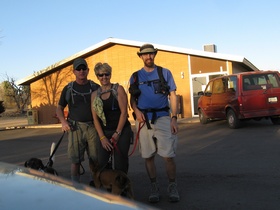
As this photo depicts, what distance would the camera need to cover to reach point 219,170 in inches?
249

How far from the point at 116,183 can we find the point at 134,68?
A: 1639cm

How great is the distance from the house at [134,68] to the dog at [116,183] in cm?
1332

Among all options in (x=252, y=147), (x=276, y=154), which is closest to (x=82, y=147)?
(x=276, y=154)

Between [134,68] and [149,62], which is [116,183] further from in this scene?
[134,68]

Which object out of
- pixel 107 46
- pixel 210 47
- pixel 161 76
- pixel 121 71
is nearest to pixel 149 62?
pixel 161 76

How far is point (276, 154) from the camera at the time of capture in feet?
24.4

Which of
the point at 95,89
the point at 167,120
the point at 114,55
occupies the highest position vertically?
the point at 114,55

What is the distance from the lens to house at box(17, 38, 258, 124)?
59.7 feet

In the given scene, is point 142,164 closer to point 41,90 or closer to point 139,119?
point 139,119

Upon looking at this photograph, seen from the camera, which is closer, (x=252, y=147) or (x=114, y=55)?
(x=252, y=147)

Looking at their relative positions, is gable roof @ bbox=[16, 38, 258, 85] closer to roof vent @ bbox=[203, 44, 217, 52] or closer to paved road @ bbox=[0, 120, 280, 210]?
roof vent @ bbox=[203, 44, 217, 52]

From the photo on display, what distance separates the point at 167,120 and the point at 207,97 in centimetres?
963

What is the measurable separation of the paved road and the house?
775 centimetres

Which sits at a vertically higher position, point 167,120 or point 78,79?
point 78,79
